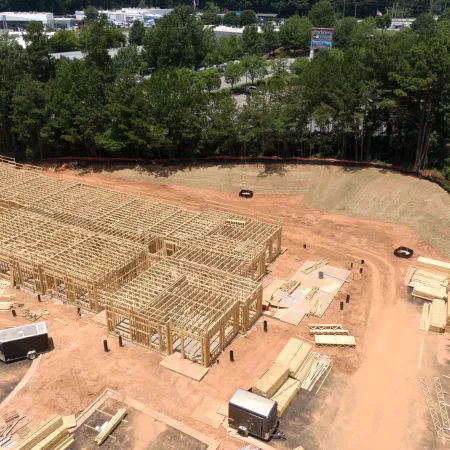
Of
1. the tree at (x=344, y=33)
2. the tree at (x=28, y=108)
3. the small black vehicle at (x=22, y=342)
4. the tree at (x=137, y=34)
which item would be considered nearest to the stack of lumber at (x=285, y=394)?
the small black vehicle at (x=22, y=342)

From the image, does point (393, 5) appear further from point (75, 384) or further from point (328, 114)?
point (75, 384)

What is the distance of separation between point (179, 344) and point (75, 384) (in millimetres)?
5855

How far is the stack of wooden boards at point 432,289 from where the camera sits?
27.7 m

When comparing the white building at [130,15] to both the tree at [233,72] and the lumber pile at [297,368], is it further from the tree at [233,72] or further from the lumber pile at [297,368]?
the lumber pile at [297,368]

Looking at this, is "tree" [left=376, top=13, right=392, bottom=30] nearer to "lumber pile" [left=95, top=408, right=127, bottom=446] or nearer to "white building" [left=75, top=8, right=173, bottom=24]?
"white building" [left=75, top=8, right=173, bottom=24]

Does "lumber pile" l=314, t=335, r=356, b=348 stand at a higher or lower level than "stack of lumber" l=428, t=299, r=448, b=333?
lower

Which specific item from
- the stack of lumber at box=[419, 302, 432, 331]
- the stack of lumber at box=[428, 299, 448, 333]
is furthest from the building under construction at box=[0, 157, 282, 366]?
the stack of lumber at box=[428, 299, 448, 333]

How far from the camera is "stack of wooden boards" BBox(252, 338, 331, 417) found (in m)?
21.9

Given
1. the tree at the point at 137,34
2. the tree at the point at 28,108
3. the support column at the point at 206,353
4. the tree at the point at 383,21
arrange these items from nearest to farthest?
the support column at the point at 206,353 → the tree at the point at 28,108 → the tree at the point at 137,34 → the tree at the point at 383,21

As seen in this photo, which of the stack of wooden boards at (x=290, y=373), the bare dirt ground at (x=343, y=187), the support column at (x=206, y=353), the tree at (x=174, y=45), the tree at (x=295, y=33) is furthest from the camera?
A: the tree at (x=295, y=33)

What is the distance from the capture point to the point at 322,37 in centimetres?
9331

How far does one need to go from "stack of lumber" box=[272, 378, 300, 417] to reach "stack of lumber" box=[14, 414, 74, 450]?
9.18m

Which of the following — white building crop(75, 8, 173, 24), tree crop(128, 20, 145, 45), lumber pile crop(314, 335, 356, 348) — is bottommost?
lumber pile crop(314, 335, 356, 348)

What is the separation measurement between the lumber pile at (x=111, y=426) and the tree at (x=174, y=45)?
78862 millimetres
